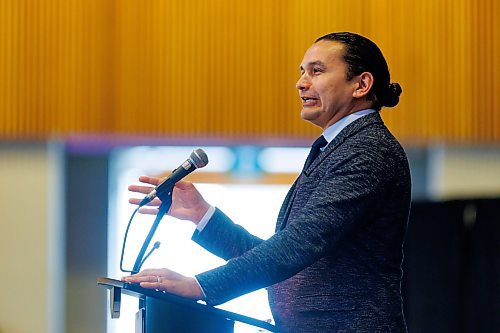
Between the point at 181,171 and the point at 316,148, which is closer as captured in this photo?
the point at 181,171

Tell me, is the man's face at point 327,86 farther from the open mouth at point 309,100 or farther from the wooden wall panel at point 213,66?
the wooden wall panel at point 213,66

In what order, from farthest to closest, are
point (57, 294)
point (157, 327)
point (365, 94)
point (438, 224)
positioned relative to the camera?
point (57, 294) < point (438, 224) < point (365, 94) < point (157, 327)

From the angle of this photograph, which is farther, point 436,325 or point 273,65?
point 273,65

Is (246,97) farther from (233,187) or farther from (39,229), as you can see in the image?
(39,229)

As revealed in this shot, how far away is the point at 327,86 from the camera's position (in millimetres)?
2463

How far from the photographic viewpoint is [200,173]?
523 centimetres

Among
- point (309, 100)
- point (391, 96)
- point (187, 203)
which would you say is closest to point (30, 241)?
point (187, 203)

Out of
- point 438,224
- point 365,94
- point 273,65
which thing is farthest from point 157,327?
point 273,65

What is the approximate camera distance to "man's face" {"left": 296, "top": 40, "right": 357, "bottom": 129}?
2.46m

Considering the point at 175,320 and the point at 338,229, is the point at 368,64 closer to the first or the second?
the point at 338,229

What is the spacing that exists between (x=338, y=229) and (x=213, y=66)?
2.97 m

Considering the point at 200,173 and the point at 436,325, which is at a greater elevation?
the point at 200,173

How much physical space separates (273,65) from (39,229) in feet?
4.97

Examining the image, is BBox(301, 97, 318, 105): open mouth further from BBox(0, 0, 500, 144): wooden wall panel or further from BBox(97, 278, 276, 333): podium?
BBox(0, 0, 500, 144): wooden wall panel
